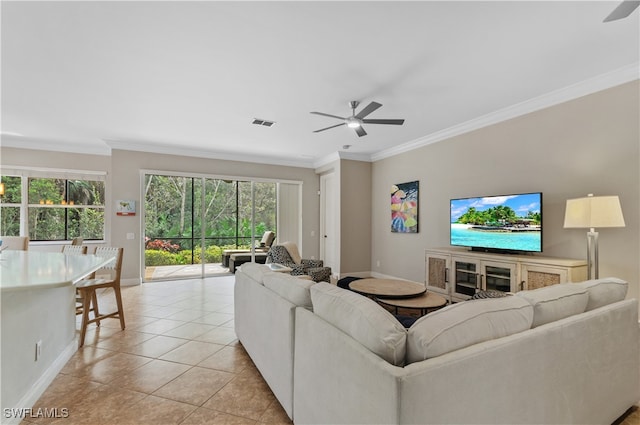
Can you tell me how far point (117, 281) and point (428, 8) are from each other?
3.88 m

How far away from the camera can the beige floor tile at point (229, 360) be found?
2.54 metres

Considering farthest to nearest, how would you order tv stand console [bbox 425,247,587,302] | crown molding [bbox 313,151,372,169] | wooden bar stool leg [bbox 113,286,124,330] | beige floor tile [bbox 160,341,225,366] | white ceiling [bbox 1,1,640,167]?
crown molding [bbox 313,151,372,169], wooden bar stool leg [bbox 113,286,124,330], tv stand console [bbox 425,247,587,302], beige floor tile [bbox 160,341,225,366], white ceiling [bbox 1,1,640,167]

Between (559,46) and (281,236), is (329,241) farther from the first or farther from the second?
(559,46)

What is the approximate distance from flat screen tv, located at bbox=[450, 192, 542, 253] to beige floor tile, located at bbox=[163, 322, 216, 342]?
3682mm

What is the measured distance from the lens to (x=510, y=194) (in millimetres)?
4055

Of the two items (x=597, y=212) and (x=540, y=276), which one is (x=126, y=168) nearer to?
(x=540, y=276)

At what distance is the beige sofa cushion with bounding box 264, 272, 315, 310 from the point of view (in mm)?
1791

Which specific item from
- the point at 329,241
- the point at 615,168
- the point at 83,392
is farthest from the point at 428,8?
the point at 329,241

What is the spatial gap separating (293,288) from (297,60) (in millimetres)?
2110

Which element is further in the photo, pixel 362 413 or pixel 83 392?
pixel 83 392

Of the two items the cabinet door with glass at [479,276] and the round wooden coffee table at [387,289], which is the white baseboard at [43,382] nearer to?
the round wooden coffee table at [387,289]

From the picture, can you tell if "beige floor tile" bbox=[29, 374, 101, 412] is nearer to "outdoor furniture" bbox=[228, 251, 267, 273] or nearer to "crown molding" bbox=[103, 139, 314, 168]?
"outdoor furniture" bbox=[228, 251, 267, 273]

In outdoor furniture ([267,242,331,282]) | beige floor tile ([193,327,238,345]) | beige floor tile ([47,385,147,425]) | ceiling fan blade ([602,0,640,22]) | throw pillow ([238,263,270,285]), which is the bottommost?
beige floor tile ([193,327,238,345])

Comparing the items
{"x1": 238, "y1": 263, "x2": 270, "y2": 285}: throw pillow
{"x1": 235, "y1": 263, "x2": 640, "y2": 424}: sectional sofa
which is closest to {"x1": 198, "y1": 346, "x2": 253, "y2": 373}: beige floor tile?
{"x1": 235, "y1": 263, "x2": 640, "y2": 424}: sectional sofa
